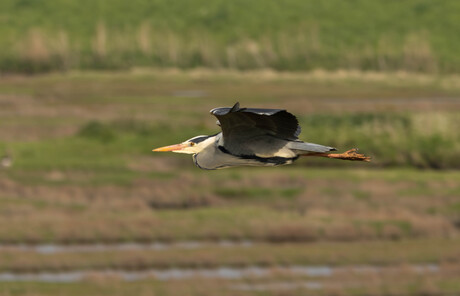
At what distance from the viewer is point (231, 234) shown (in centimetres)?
3300

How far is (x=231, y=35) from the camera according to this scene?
257 feet

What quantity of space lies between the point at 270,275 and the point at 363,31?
51812 mm

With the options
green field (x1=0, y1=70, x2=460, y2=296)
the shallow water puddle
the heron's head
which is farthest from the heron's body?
the shallow water puddle

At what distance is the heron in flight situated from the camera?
8312mm

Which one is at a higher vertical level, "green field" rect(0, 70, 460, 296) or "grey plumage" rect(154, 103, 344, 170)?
"grey plumage" rect(154, 103, 344, 170)

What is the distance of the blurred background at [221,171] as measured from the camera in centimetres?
3008

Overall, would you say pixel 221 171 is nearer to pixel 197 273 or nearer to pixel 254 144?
pixel 197 273

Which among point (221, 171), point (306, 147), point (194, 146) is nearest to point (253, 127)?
point (306, 147)

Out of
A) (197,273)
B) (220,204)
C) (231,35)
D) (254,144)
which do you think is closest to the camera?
(254,144)

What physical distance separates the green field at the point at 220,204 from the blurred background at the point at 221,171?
73mm

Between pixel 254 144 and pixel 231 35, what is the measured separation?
7019cm

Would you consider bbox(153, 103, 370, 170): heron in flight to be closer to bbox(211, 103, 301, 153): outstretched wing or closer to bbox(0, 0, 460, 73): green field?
bbox(211, 103, 301, 153): outstretched wing

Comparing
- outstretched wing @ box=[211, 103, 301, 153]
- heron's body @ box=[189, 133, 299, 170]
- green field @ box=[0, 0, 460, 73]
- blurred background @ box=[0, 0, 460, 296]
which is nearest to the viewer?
outstretched wing @ box=[211, 103, 301, 153]

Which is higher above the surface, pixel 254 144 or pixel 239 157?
pixel 254 144
